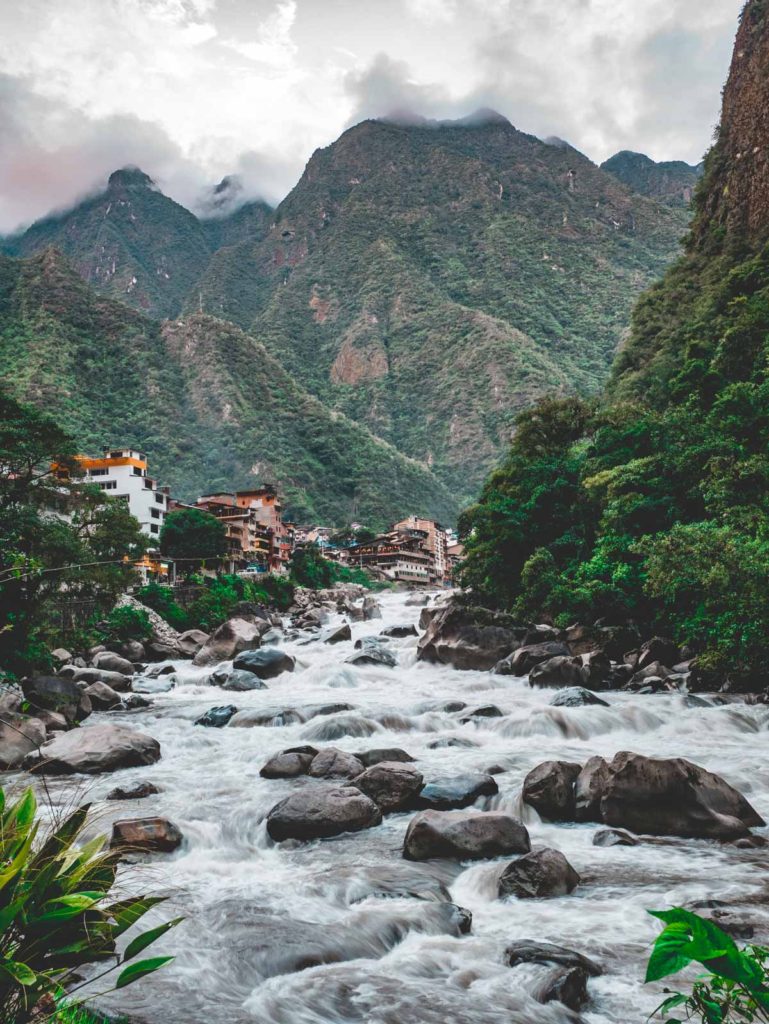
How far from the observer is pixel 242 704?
19.7 metres

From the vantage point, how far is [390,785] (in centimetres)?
986

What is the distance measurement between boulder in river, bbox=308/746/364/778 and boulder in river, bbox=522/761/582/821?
122 inches

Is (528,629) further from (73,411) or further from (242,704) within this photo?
(73,411)

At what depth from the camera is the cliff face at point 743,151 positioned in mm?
34562

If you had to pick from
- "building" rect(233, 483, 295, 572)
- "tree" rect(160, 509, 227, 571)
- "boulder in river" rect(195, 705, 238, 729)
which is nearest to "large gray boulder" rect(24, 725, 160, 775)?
"boulder in river" rect(195, 705, 238, 729)

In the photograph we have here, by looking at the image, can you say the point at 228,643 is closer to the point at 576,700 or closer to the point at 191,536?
the point at 576,700

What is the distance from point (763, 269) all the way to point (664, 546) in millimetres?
20324

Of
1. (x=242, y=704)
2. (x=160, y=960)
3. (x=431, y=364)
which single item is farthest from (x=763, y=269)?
(x=431, y=364)

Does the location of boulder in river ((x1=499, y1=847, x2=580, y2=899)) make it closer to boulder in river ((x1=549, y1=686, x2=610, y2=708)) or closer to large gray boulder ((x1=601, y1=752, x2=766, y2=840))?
large gray boulder ((x1=601, y1=752, x2=766, y2=840))

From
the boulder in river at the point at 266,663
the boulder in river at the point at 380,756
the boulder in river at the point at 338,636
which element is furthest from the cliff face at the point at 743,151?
the boulder in river at the point at 380,756

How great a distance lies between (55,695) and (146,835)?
417 inches

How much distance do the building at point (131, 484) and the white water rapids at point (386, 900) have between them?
160 feet

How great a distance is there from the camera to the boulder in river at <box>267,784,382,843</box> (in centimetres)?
878

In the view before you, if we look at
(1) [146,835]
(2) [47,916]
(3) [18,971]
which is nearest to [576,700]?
(1) [146,835]
